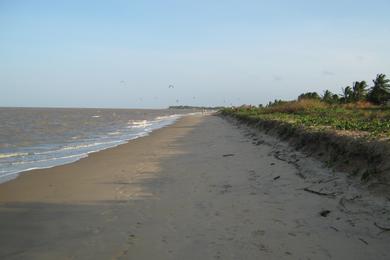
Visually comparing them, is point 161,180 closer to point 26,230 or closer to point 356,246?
point 26,230

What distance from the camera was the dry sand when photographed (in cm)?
464

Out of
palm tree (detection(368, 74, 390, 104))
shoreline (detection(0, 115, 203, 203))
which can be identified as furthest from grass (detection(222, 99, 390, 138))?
palm tree (detection(368, 74, 390, 104))

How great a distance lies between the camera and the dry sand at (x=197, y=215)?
15.2 ft

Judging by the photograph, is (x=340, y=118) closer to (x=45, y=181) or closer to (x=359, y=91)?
(x=45, y=181)

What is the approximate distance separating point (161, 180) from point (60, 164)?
4657 mm

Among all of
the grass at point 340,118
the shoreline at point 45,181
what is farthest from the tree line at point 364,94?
the shoreline at point 45,181

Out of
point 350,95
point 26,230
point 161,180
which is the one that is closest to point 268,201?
point 161,180

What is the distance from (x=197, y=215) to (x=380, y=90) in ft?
160

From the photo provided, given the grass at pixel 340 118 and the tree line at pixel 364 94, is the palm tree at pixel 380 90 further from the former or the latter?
the grass at pixel 340 118

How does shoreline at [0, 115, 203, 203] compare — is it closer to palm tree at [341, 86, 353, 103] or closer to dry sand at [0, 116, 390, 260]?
dry sand at [0, 116, 390, 260]

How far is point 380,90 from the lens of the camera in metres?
48.7

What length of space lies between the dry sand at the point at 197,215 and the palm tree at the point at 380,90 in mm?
42992

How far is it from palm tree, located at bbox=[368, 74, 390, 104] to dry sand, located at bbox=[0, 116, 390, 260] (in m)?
43.0

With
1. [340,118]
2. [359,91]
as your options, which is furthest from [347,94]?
[340,118]
